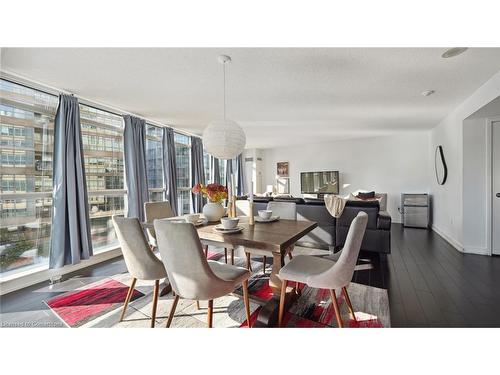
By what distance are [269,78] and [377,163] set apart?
4.99 metres

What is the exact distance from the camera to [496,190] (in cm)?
318

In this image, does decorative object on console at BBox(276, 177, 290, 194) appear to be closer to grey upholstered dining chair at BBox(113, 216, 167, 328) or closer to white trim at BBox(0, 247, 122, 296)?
white trim at BBox(0, 247, 122, 296)

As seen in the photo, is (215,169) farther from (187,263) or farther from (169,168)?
(187,263)

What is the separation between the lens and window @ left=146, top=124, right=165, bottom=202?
170 inches

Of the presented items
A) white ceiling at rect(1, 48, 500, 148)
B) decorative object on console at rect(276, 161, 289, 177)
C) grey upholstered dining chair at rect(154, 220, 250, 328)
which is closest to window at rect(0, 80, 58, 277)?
white ceiling at rect(1, 48, 500, 148)

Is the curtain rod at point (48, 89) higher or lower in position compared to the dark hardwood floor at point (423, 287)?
higher

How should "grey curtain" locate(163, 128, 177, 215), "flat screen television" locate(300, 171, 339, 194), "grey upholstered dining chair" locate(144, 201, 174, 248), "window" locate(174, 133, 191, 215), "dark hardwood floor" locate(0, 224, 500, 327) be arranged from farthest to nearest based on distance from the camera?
"flat screen television" locate(300, 171, 339, 194) → "window" locate(174, 133, 191, 215) → "grey curtain" locate(163, 128, 177, 215) → "grey upholstered dining chair" locate(144, 201, 174, 248) → "dark hardwood floor" locate(0, 224, 500, 327)

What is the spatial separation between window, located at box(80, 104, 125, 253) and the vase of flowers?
2222 mm

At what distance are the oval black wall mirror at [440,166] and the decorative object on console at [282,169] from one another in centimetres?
400

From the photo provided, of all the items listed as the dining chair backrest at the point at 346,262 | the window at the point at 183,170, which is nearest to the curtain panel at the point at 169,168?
the window at the point at 183,170

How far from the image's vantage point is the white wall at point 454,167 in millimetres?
2867

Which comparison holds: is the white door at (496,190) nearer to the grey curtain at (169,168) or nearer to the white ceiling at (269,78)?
the white ceiling at (269,78)
